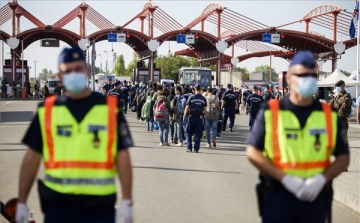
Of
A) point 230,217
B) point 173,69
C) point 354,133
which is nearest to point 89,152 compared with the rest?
point 230,217

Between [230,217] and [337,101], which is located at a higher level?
[337,101]

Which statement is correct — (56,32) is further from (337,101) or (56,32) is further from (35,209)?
(35,209)

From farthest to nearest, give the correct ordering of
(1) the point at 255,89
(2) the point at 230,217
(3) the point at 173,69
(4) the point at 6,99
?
1. (3) the point at 173,69
2. (4) the point at 6,99
3. (1) the point at 255,89
4. (2) the point at 230,217

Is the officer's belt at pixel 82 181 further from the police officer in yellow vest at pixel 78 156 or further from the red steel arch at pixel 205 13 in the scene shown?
the red steel arch at pixel 205 13

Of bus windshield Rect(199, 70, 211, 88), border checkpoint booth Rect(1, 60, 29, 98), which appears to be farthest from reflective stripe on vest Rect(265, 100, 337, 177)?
border checkpoint booth Rect(1, 60, 29, 98)

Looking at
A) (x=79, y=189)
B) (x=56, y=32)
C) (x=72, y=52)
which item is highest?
(x=56, y=32)

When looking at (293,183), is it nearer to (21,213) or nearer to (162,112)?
(21,213)

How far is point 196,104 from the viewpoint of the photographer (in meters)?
18.0

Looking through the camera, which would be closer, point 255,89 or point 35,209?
point 35,209

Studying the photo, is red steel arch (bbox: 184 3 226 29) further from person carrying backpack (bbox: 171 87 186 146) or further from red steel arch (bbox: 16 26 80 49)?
person carrying backpack (bbox: 171 87 186 146)

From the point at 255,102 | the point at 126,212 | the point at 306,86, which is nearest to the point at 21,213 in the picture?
the point at 126,212

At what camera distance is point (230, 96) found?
24.5 metres

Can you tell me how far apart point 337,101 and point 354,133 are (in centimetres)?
1257

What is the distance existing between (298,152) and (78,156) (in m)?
1.55
